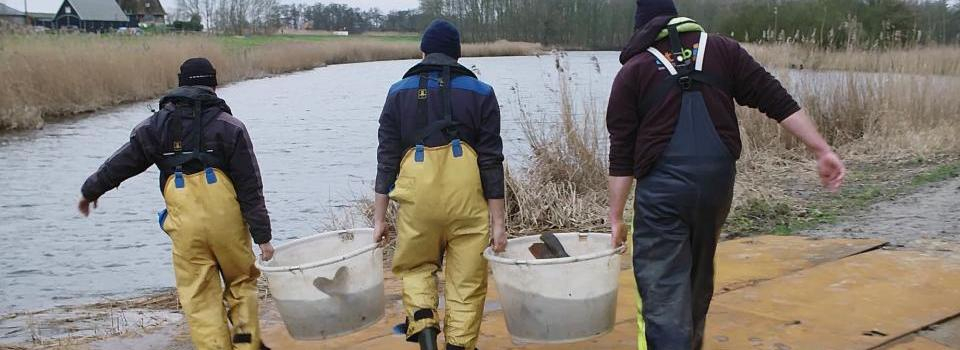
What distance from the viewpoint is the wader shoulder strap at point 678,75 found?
125 inches

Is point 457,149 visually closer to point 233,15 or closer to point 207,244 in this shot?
point 207,244

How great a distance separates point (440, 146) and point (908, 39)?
11.6 m

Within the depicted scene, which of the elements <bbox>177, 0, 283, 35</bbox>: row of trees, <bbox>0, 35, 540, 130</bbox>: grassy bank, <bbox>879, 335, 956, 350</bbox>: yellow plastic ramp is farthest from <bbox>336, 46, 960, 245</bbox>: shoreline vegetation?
<bbox>177, 0, 283, 35</bbox>: row of trees

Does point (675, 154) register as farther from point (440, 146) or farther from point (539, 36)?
point (539, 36)

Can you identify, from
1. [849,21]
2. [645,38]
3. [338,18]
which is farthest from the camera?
[338,18]

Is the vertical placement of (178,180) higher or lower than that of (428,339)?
higher

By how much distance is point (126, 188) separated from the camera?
12.7 metres

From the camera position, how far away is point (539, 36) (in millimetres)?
56031

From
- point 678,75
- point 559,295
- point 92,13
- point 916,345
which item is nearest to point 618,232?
point 559,295

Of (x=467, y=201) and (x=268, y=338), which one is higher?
(x=467, y=201)

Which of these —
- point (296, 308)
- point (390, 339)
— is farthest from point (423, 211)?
point (390, 339)

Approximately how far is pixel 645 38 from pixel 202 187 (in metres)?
1.87

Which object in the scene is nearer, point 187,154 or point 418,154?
point 418,154

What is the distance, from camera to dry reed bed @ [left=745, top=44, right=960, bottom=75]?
11.2 meters
